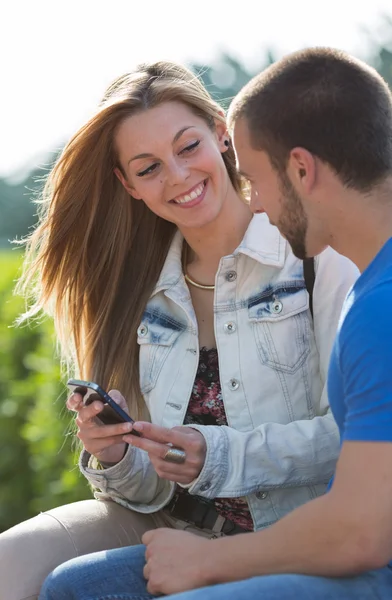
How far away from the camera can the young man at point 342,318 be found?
6.94 ft

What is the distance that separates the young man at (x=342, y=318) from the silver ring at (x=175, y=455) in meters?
0.31

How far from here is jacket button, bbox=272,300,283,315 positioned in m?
3.32

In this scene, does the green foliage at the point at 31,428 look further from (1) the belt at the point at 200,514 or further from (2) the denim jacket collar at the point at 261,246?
(1) the belt at the point at 200,514

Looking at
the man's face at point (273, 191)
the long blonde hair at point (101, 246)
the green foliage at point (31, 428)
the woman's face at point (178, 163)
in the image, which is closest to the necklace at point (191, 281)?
the long blonde hair at point (101, 246)

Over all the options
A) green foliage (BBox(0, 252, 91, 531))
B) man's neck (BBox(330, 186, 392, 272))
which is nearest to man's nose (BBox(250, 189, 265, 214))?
man's neck (BBox(330, 186, 392, 272))

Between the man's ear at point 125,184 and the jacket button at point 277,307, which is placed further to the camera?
the man's ear at point 125,184

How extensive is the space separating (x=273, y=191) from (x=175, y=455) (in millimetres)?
905

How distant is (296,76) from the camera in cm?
247

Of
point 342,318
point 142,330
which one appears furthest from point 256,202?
point 142,330

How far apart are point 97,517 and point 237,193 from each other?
1235mm

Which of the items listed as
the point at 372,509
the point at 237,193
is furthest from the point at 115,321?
the point at 372,509

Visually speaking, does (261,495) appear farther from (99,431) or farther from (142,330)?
(142,330)

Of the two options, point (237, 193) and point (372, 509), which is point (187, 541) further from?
point (237, 193)

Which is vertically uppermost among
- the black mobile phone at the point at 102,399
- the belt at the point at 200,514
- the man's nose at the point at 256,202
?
the man's nose at the point at 256,202
